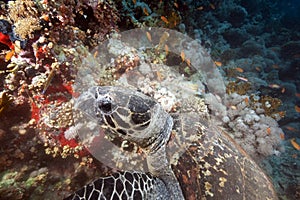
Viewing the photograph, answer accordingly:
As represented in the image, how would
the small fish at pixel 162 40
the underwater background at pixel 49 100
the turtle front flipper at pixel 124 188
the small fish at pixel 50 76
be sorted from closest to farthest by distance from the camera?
the turtle front flipper at pixel 124 188, the underwater background at pixel 49 100, the small fish at pixel 50 76, the small fish at pixel 162 40

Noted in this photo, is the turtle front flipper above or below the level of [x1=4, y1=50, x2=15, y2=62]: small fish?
below

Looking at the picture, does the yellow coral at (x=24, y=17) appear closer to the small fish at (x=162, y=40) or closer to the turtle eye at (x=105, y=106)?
the turtle eye at (x=105, y=106)

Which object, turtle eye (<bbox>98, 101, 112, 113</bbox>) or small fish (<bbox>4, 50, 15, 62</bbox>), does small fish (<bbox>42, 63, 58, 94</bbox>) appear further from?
turtle eye (<bbox>98, 101, 112, 113</bbox>)

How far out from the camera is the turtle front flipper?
133 centimetres

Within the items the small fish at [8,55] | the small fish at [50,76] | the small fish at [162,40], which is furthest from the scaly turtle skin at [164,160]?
the small fish at [162,40]

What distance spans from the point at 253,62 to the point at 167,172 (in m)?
6.36

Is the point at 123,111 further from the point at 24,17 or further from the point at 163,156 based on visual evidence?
the point at 24,17

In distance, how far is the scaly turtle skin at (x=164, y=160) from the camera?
151 centimetres

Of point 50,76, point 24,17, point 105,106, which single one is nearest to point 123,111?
point 105,106

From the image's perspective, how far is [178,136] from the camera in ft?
5.94

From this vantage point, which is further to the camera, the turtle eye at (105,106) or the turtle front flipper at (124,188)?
the turtle eye at (105,106)

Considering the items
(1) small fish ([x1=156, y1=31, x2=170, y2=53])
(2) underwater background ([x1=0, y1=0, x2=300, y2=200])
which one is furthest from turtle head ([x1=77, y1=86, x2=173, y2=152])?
→ (1) small fish ([x1=156, y1=31, x2=170, y2=53])

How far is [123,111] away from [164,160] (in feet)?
2.01

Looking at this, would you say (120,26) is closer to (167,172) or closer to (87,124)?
(87,124)
